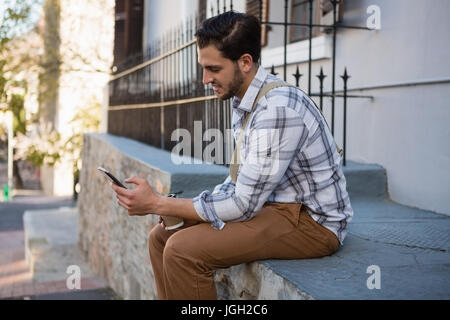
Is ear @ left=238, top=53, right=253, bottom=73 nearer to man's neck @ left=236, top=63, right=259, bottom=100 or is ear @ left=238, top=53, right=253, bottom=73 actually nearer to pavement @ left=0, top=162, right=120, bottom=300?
man's neck @ left=236, top=63, right=259, bottom=100

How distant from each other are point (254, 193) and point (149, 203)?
46cm

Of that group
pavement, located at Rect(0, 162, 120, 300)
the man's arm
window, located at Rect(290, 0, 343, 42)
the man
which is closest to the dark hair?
the man

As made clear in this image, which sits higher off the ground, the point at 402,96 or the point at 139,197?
the point at 402,96

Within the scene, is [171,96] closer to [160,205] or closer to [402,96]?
[402,96]

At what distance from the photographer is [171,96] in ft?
23.5

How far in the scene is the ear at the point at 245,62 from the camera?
2.80 m

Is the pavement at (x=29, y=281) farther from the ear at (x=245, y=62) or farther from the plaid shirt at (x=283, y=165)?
the ear at (x=245, y=62)

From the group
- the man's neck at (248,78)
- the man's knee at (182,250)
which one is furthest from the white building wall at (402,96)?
the man's knee at (182,250)

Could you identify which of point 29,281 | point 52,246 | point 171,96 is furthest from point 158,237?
point 52,246

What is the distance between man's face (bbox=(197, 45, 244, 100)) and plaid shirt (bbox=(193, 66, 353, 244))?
78 mm

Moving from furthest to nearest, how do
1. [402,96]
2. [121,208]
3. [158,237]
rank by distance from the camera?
[121,208], [402,96], [158,237]

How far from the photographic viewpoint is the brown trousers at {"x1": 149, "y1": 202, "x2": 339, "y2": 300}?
8.84ft
